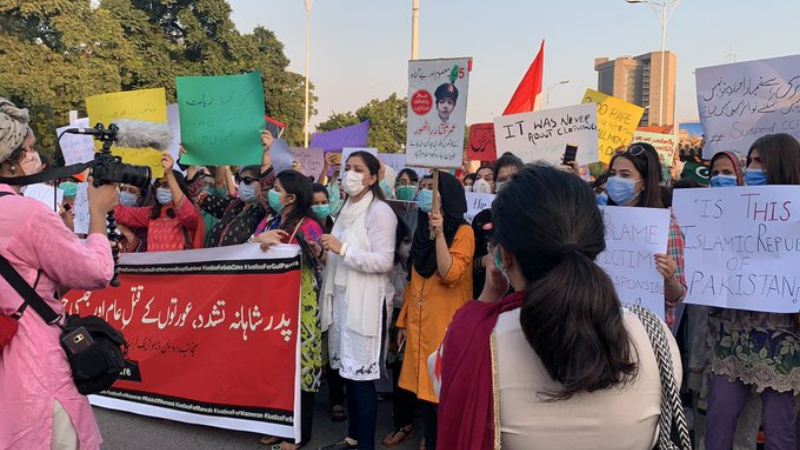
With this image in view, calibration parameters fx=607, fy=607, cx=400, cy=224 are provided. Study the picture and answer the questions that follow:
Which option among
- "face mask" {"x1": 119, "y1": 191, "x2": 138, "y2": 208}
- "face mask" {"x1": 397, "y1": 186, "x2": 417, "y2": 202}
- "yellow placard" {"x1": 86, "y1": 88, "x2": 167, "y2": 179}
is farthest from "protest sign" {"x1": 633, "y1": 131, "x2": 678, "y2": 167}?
"face mask" {"x1": 119, "y1": 191, "x2": 138, "y2": 208}

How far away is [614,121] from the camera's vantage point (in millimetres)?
6812

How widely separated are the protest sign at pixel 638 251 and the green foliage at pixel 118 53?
20.0 m

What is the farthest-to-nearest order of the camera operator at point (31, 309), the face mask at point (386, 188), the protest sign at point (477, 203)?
the face mask at point (386, 188) < the protest sign at point (477, 203) < the camera operator at point (31, 309)

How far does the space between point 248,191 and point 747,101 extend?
363 centimetres

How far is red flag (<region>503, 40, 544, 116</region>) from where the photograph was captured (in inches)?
294

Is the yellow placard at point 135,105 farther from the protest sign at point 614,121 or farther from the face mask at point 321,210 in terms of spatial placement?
the protest sign at point 614,121

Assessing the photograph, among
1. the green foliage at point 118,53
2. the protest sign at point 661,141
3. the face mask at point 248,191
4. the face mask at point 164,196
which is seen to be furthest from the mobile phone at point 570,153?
the green foliage at point 118,53

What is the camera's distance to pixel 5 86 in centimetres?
1805

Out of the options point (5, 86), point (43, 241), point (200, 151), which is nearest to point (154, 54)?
point (5, 86)

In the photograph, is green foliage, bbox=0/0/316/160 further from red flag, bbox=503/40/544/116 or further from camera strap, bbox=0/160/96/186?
camera strap, bbox=0/160/96/186

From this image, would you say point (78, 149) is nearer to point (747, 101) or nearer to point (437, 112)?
point (437, 112)

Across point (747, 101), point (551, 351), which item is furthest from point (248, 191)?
point (551, 351)

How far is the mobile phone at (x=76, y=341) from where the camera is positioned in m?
2.09

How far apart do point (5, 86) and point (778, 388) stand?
20.9 meters
